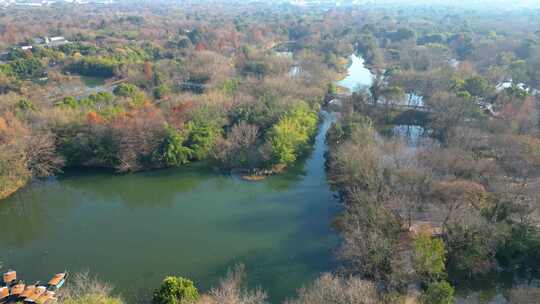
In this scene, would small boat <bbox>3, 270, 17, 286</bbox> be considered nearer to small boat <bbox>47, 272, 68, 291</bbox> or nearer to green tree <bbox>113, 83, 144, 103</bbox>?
small boat <bbox>47, 272, 68, 291</bbox>

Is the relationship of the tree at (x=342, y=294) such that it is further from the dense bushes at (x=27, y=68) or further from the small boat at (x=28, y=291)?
the dense bushes at (x=27, y=68)

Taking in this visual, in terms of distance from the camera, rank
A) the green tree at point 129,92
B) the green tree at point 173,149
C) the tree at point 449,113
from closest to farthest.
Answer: the green tree at point 173,149
the tree at point 449,113
the green tree at point 129,92

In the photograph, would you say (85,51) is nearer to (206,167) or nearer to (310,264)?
(206,167)

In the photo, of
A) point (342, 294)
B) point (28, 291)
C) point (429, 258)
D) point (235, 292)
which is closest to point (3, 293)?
point (28, 291)

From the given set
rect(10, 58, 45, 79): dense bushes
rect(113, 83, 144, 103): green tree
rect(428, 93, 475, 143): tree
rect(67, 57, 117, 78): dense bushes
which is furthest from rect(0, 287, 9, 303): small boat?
rect(67, 57, 117, 78): dense bushes

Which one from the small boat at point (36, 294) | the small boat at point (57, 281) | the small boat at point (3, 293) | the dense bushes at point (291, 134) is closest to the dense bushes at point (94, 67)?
the dense bushes at point (291, 134)

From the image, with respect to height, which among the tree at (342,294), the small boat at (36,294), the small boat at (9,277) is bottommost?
the small boat at (9,277)

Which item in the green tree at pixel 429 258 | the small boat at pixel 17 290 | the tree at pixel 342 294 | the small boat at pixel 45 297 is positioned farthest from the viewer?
the small boat at pixel 17 290

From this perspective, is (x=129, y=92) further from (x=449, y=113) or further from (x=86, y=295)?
(x=449, y=113)
